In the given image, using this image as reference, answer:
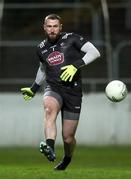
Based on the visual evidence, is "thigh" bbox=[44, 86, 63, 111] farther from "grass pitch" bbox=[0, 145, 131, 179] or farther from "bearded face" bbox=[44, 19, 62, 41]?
"grass pitch" bbox=[0, 145, 131, 179]

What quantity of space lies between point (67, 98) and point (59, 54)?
66cm

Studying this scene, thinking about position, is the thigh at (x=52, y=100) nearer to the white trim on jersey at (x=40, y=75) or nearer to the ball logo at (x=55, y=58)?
the ball logo at (x=55, y=58)

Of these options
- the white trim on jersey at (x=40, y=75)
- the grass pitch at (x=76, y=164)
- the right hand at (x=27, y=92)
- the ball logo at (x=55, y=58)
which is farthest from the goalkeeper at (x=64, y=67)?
the grass pitch at (x=76, y=164)

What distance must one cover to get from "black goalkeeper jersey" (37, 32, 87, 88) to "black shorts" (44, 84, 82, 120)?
0.09 m

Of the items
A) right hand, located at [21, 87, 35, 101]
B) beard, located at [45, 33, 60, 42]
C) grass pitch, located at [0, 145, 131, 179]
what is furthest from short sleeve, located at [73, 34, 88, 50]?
grass pitch, located at [0, 145, 131, 179]

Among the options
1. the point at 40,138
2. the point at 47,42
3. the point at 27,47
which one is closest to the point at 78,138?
the point at 40,138

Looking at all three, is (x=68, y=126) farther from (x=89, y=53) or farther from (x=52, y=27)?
(x=52, y=27)

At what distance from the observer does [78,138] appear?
78.3ft

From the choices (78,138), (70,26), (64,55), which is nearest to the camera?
(64,55)

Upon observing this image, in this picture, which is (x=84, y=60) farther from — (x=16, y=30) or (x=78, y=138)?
(x=16, y=30)

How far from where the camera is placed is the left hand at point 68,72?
1394 cm

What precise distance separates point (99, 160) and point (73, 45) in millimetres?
5851

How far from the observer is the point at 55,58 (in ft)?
46.6

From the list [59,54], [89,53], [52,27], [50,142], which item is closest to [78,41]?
[89,53]
